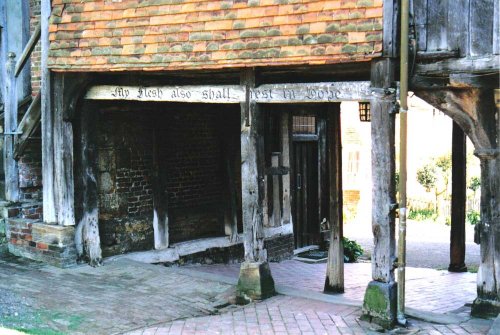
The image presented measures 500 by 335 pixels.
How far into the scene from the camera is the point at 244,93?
7.57m

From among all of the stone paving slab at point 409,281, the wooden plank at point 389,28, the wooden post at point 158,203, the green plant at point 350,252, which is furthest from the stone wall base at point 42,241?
the green plant at point 350,252

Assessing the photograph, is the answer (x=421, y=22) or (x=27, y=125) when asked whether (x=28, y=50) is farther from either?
(x=421, y=22)

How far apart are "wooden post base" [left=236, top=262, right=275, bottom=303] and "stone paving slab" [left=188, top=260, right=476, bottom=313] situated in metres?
1.70

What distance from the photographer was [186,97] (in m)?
8.02

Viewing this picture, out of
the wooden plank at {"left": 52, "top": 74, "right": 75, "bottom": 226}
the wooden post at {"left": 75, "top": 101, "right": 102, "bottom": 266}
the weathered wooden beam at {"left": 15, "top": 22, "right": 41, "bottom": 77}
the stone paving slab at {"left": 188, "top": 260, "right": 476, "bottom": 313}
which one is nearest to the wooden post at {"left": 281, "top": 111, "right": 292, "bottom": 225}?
the stone paving slab at {"left": 188, "top": 260, "right": 476, "bottom": 313}

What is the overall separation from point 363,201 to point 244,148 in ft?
51.1

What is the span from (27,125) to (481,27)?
272 inches

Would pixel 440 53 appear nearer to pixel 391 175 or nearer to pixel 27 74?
pixel 391 175

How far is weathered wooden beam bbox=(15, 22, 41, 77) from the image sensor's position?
949 centimetres

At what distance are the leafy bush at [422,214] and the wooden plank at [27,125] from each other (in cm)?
1324

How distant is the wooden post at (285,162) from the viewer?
1255cm

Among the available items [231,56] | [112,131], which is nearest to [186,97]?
[231,56]

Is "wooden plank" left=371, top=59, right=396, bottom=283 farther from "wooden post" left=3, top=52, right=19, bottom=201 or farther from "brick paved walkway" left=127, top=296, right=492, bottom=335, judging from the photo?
"wooden post" left=3, top=52, right=19, bottom=201

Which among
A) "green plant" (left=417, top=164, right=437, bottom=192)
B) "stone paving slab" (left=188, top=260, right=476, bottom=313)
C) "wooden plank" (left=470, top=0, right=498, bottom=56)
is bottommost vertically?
"stone paving slab" (left=188, top=260, right=476, bottom=313)
